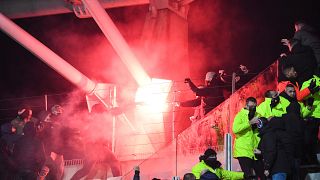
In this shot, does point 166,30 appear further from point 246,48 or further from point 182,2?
point 246,48

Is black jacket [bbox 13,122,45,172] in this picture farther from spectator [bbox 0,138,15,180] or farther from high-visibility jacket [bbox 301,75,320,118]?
high-visibility jacket [bbox 301,75,320,118]

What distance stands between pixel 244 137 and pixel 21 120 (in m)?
5.22

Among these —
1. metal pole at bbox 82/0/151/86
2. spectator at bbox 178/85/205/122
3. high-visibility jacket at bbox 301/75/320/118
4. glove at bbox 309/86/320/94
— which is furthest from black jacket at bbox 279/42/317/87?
metal pole at bbox 82/0/151/86

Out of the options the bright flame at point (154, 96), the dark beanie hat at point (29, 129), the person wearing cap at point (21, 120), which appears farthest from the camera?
the bright flame at point (154, 96)

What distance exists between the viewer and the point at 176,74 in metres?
21.2

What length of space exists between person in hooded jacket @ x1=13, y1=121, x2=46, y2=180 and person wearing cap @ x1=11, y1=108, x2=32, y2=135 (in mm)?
608

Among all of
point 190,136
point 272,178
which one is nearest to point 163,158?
point 190,136

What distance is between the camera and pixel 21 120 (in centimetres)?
1459

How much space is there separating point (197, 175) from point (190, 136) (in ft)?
7.79

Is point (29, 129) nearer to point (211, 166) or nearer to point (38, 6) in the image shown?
point (211, 166)

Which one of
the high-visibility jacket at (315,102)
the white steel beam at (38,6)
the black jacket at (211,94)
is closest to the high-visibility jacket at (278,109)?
the high-visibility jacket at (315,102)

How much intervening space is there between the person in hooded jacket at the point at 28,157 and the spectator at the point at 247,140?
4.31 metres

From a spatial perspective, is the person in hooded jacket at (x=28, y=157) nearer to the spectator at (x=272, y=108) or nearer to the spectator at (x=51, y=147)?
the spectator at (x=51, y=147)

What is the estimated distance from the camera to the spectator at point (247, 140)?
11383 mm
